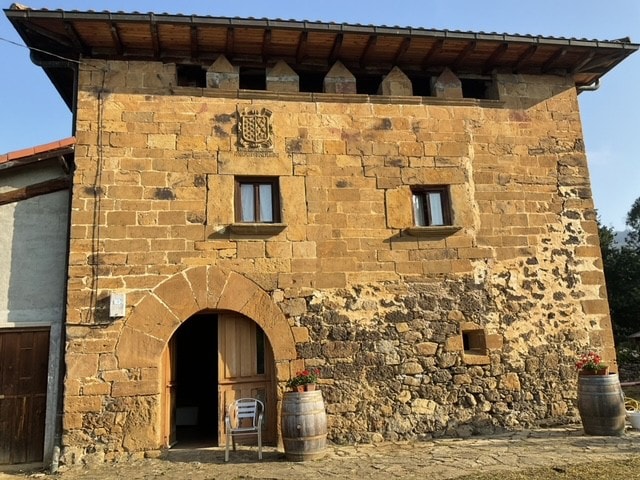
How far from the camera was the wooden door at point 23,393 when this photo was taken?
20.0 ft

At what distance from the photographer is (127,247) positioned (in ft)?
20.9

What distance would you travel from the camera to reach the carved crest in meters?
6.87

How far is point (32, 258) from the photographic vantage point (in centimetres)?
642

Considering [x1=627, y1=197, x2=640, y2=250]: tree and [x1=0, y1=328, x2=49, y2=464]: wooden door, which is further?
[x1=627, y1=197, x2=640, y2=250]: tree

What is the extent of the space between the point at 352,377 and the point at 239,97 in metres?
3.99

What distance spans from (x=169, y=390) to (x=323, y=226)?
2.86 m

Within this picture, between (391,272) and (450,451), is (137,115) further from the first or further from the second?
(450,451)

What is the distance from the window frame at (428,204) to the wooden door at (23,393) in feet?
16.5

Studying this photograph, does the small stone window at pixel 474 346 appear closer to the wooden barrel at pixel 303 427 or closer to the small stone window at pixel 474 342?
the small stone window at pixel 474 342

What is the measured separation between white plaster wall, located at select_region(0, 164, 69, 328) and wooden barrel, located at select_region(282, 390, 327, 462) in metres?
3.12

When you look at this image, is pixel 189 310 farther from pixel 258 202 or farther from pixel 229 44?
pixel 229 44

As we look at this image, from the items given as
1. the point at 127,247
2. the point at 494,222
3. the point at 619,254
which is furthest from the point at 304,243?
the point at 619,254

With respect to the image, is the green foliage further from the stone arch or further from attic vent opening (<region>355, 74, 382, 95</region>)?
the stone arch

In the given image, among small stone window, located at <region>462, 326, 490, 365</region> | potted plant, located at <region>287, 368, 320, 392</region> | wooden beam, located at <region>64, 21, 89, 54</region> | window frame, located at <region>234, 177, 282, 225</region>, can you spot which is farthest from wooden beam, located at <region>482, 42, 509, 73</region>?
wooden beam, located at <region>64, 21, 89, 54</region>
